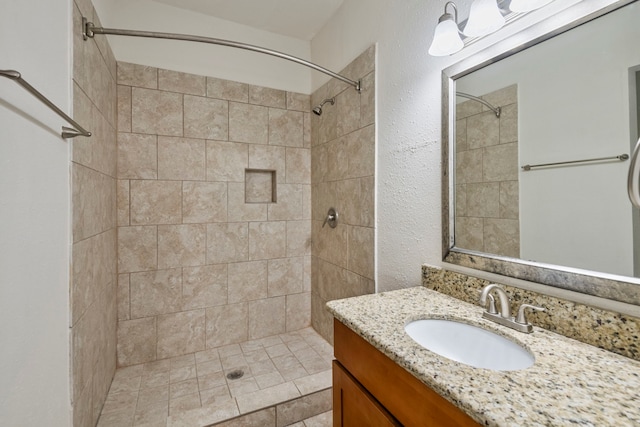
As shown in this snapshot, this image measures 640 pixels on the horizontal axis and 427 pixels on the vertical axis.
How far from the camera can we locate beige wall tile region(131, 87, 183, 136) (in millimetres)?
1915

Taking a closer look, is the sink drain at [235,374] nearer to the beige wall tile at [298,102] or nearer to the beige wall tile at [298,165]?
the beige wall tile at [298,165]

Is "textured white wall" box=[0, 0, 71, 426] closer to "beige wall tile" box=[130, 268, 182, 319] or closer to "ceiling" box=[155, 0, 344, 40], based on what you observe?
"beige wall tile" box=[130, 268, 182, 319]

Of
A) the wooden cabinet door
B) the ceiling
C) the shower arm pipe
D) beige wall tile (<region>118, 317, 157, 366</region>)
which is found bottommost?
beige wall tile (<region>118, 317, 157, 366</region>)

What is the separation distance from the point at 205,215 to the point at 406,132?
5.19 feet

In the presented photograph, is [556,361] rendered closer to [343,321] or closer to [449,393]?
[449,393]

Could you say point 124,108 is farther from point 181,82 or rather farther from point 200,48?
point 200,48

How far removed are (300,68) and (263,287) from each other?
6.43 ft

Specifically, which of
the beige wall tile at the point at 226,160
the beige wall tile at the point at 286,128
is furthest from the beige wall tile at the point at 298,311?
the beige wall tile at the point at 286,128

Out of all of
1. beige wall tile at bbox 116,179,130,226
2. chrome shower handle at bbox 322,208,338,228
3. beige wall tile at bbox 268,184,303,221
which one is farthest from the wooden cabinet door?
beige wall tile at bbox 116,179,130,226

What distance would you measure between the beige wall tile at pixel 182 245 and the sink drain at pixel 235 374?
2.66ft

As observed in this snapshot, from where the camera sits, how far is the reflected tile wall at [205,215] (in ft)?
6.33

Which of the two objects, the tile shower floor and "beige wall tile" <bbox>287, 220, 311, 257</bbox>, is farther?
"beige wall tile" <bbox>287, 220, 311, 257</bbox>

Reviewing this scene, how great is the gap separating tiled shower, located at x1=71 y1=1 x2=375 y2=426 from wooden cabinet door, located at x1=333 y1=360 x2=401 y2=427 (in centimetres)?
71

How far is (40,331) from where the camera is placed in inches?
33.0
